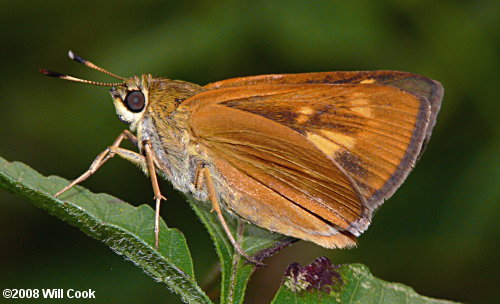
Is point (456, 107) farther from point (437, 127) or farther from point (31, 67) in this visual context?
point (31, 67)

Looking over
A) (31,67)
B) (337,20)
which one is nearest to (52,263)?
(31,67)

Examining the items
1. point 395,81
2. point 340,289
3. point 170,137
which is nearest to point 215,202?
point 170,137

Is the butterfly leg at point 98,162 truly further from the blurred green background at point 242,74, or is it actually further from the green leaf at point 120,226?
the blurred green background at point 242,74

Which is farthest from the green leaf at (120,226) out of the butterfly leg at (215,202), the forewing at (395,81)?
the forewing at (395,81)

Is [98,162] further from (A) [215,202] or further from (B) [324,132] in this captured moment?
(B) [324,132]

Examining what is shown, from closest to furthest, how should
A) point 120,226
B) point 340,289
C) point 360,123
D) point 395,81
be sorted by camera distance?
point 120,226 < point 340,289 < point 360,123 < point 395,81
